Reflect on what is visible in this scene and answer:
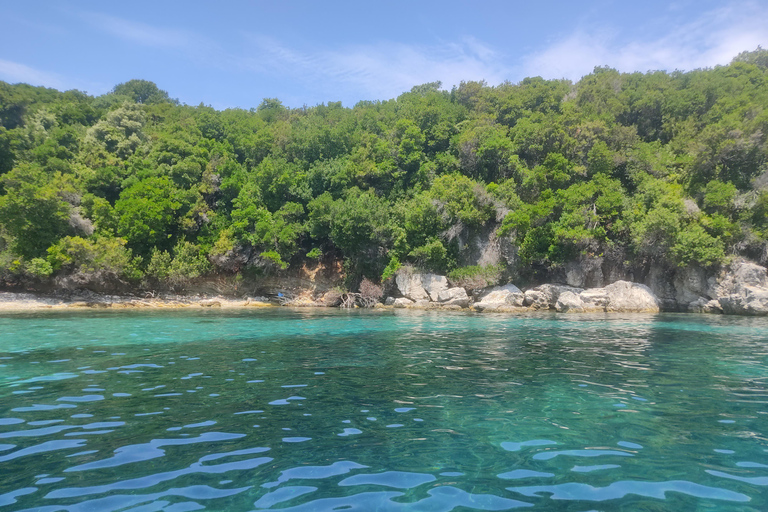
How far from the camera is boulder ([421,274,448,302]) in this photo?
30700 mm

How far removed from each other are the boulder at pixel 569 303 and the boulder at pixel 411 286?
8552 millimetres

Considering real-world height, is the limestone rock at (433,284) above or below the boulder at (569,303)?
above

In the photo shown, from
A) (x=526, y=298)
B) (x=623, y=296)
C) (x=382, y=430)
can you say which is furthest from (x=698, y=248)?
(x=382, y=430)

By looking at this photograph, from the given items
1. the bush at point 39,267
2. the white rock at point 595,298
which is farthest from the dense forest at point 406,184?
the white rock at point 595,298

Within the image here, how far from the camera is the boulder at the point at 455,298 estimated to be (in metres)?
29.9

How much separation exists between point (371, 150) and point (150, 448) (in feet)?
122

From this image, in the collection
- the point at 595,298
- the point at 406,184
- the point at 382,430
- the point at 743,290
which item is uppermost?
the point at 406,184

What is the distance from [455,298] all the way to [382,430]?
2528 centimetres

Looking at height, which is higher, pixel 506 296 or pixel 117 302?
pixel 506 296

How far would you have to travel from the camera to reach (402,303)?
102 feet

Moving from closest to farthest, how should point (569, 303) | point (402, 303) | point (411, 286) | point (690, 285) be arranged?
point (569, 303) < point (690, 285) < point (402, 303) < point (411, 286)

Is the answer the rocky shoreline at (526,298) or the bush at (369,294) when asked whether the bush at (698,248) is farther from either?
the bush at (369,294)

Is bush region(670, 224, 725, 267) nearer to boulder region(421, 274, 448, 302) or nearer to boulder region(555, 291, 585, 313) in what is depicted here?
boulder region(555, 291, 585, 313)

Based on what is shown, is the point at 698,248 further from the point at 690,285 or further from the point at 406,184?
the point at 406,184
